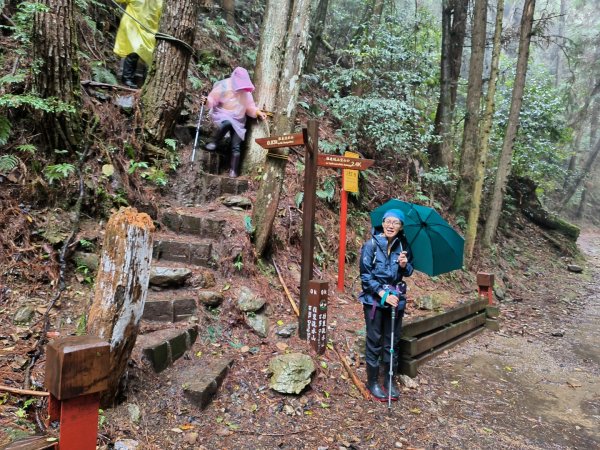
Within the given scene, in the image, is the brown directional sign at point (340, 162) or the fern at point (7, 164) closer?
the fern at point (7, 164)

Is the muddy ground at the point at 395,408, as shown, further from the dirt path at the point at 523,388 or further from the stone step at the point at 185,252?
the stone step at the point at 185,252

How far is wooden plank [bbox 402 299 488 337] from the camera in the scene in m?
5.27

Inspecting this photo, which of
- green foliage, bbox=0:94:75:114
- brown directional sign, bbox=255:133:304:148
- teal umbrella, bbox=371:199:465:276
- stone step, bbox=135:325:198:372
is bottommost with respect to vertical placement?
stone step, bbox=135:325:198:372

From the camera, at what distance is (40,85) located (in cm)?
503

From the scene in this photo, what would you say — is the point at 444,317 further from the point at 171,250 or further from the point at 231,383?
the point at 171,250

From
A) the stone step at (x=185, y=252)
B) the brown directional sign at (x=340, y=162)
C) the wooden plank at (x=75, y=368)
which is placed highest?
the brown directional sign at (x=340, y=162)

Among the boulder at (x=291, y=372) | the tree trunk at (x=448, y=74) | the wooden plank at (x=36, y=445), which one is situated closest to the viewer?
the wooden plank at (x=36, y=445)

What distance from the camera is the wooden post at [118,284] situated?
298 cm

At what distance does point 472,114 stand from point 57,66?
33.9 ft

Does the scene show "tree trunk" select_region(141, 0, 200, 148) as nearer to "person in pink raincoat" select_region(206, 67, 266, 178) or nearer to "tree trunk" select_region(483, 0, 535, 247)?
"person in pink raincoat" select_region(206, 67, 266, 178)

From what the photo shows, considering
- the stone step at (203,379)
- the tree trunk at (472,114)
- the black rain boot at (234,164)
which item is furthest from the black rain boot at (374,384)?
the tree trunk at (472,114)

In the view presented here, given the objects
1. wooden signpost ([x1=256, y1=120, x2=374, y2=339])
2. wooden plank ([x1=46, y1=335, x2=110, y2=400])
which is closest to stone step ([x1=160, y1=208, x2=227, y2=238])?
wooden signpost ([x1=256, y1=120, x2=374, y2=339])

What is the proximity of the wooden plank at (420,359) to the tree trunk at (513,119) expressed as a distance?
5.72 metres

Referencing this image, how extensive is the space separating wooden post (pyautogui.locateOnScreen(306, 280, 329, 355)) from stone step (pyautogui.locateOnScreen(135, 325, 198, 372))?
4.41 feet
